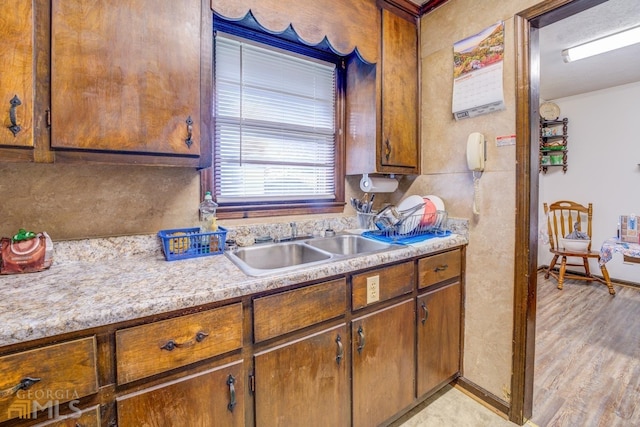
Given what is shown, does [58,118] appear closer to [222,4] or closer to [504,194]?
[222,4]

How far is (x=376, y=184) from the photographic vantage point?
197 centimetres

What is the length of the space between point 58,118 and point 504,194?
203cm

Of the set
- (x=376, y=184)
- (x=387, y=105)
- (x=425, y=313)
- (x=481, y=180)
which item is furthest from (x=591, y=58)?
(x=425, y=313)

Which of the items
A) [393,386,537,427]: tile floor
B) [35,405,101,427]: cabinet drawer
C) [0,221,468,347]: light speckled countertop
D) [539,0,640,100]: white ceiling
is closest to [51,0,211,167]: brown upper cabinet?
[0,221,468,347]: light speckled countertop

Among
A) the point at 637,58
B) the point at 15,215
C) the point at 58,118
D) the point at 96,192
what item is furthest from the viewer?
the point at 637,58

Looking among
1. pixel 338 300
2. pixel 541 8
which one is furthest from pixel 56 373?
pixel 541 8

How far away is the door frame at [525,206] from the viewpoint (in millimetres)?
1505

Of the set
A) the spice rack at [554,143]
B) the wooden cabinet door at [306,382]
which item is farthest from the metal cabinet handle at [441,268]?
the spice rack at [554,143]

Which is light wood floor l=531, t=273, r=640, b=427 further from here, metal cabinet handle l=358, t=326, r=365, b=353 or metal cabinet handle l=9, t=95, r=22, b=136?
metal cabinet handle l=9, t=95, r=22, b=136

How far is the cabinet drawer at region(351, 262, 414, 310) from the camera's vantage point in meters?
1.27

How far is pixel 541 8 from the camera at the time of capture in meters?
1.43

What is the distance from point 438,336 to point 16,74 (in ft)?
6.99

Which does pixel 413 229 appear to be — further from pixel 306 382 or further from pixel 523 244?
pixel 306 382

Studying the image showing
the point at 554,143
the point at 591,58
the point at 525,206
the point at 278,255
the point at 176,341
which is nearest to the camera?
the point at 176,341
